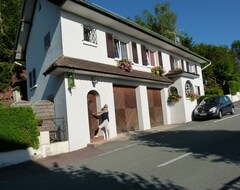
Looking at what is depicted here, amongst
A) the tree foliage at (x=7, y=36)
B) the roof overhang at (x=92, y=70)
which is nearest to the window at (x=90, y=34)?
the roof overhang at (x=92, y=70)

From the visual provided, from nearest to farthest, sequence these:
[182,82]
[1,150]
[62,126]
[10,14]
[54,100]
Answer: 1. [1,150]
2. [62,126]
3. [54,100]
4. [182,82]
5. [10,14]

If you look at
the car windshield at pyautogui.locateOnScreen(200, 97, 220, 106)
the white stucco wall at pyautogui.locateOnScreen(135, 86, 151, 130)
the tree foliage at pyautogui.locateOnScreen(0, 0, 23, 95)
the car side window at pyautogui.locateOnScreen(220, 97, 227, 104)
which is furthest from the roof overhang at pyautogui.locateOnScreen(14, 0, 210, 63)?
the car side window at pyautogui.locateOnScreen(220, 97, 227, 104)

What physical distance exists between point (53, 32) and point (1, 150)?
25.6 ft

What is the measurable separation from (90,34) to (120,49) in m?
3.06

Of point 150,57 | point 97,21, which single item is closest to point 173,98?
point 150,57

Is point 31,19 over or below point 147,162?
over

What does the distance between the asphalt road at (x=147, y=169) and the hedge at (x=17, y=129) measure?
44.2 inches

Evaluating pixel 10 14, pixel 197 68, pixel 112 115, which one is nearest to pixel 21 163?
pixel 112 115

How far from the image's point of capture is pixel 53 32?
1766cm

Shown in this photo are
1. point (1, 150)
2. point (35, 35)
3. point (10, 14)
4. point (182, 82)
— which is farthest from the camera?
point (10, 14)

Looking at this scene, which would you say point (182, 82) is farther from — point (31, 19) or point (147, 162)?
point (147, 162)

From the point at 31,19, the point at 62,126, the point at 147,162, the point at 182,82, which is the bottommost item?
the point at 147,162

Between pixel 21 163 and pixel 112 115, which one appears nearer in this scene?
pixel 21 163

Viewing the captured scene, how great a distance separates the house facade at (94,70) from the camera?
15.8 metres
